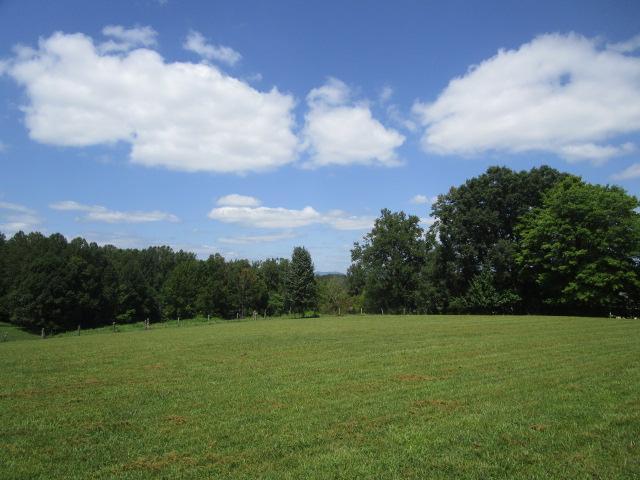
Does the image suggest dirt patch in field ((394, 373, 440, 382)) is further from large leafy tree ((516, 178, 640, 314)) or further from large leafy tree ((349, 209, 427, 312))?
large leafy tree ((349, 209, 427, 312))

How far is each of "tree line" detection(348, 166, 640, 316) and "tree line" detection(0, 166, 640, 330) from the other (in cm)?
14

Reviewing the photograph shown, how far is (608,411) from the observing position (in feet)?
29.2

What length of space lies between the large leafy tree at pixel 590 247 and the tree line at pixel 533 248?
3.6 inches

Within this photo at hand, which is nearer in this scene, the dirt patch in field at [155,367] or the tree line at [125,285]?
the dirt patch in field at [155,367]

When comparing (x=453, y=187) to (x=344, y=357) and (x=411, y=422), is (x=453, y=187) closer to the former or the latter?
(x=344, y=357)

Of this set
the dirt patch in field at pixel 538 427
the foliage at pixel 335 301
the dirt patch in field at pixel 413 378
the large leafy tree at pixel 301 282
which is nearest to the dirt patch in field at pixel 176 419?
the dirt patch in field at pixel 413 378

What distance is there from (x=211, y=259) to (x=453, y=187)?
216 ft

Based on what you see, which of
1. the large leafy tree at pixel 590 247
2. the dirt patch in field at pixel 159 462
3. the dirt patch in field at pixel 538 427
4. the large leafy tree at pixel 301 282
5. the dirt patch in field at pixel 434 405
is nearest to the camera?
the dirt patch in field at pixel 159 462

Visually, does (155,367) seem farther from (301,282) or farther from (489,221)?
(301,282)

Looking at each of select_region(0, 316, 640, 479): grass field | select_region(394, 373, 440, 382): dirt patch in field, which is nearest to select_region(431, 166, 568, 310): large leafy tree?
select_region(0, 316, 640, 479): grass field

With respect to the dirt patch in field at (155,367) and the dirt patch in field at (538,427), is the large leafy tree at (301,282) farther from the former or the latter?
the dirt patch in field at (538,427)

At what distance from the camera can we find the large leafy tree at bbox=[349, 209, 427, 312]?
78.2 m

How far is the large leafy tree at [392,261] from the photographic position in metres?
78.2

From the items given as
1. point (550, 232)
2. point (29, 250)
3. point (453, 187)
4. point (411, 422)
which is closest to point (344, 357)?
point (411, 422)
